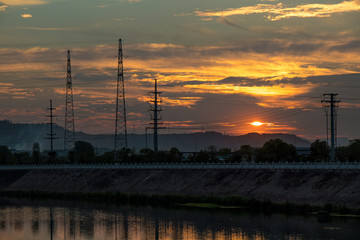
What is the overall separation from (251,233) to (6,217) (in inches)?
1568

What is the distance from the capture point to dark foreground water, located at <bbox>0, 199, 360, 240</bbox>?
70938mm

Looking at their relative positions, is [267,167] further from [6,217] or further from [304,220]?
[6,217]

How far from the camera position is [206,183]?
119 m

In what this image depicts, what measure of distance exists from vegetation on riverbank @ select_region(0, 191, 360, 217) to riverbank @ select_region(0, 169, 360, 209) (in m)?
1.26

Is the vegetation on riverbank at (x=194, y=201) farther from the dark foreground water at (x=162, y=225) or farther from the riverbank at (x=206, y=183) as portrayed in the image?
the dark foreground water at (x=162, y=225)

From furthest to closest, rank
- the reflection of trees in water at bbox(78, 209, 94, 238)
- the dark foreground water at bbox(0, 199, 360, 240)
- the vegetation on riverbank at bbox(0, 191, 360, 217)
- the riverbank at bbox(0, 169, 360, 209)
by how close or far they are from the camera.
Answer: the riverbank at bbox(0, 169, 360, 209) < the vegetation on riverbank at bbox(0, 191, 360, 217) < the reflection of trees in water at bbox(78, 209, 94, 238) < the dark foreground water at bbox(0, 199, 360, 240)

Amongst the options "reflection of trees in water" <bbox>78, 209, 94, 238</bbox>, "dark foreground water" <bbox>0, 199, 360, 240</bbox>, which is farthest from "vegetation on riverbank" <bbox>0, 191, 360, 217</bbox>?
"reflection of trees in water" <bbox>78, 209, 94, 238</bbox>

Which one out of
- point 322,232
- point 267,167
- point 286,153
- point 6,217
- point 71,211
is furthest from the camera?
point 286,153

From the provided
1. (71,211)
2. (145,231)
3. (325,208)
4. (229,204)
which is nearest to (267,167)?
(229,204)

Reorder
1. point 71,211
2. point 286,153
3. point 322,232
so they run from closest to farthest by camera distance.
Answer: point 322,232, point 71,211, point 286,153

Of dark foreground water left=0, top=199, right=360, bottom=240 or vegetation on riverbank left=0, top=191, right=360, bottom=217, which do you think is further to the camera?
vegetation on riverbank left=0, top=191, right=360, bottom=217

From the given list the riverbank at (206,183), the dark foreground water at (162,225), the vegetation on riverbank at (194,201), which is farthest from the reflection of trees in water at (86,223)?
the riverbank at (206,183)

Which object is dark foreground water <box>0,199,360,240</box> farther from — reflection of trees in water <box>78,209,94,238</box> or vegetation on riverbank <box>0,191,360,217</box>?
vegetation on riverbank <box>0,191,360,217</box>

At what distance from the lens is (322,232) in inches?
2746
